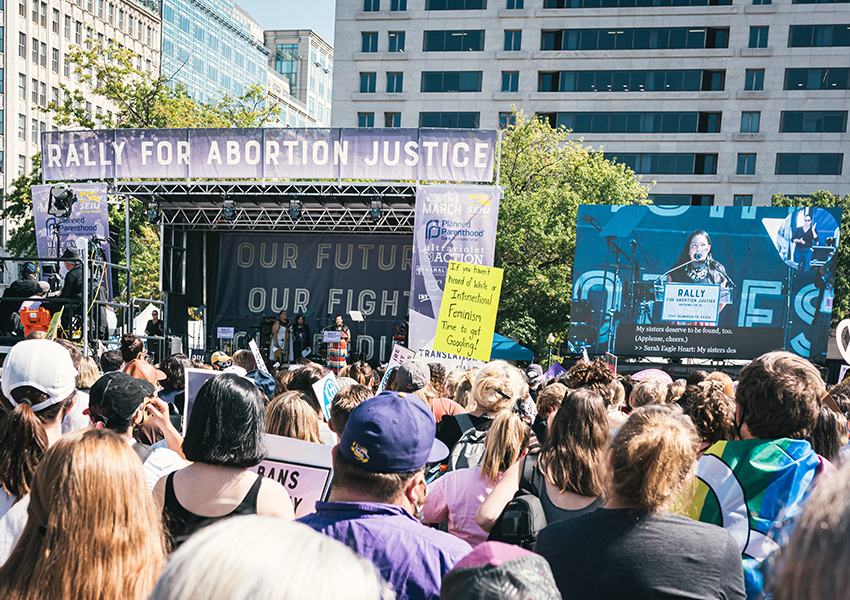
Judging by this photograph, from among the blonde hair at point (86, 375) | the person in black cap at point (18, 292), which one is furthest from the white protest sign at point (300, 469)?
the person in black cap at point (18, 292)

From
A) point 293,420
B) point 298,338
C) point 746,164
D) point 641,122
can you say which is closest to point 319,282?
point 298,338

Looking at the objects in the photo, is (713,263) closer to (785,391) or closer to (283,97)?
(785,391)

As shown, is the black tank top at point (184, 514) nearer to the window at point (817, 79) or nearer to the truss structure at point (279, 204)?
the truss structure at point (279, 204)

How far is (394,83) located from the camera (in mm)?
45438

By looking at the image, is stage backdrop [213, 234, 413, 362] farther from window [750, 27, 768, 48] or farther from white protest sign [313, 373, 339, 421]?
window [750, 27, 768, 48]

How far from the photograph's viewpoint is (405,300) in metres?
19.4

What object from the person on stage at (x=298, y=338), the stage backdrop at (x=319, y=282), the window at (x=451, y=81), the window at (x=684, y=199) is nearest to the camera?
the person on stage at (x=298, y=338)

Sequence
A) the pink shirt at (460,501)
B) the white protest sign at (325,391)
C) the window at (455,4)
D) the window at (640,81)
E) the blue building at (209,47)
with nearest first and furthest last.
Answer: the pink shirt at (460,501) → the white protest sign at (325,391) → the window at (640,81) → the window at (455,4) → the blue building at (209,47)

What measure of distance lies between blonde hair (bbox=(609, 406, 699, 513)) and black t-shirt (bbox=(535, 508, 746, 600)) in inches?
2.1

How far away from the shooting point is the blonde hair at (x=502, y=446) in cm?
316

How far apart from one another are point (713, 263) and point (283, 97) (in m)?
93.8

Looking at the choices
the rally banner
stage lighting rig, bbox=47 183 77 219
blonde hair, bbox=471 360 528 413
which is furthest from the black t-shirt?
stage lighting rig, bbox=47 183 77 219

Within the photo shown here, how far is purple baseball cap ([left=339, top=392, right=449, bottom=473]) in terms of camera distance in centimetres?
198

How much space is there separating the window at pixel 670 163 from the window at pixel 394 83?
566 inches
